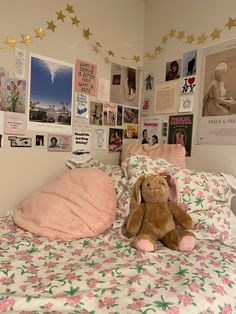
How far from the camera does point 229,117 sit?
1.50m

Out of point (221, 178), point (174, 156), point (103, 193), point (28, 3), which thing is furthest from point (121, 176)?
point (28, 3)

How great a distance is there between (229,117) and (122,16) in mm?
1032

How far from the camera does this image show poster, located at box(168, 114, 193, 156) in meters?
1.70

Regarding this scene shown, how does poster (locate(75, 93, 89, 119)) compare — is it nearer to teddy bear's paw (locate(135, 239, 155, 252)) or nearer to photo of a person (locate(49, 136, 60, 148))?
photo of a person (locate(49, 136, 60, 148))

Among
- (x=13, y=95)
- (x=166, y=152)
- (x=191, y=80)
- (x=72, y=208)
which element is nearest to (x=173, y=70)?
(x=191, y=80)

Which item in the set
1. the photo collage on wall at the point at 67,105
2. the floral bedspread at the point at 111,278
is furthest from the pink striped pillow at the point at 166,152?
the floral bedspread at the point at 111,278

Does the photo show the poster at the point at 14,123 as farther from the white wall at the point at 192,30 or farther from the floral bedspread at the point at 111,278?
the white wall at the point at 192,30

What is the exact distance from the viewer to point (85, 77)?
173 cm

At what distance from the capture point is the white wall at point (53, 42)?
57.6 inches

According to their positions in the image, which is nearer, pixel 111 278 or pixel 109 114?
pixel 111 278

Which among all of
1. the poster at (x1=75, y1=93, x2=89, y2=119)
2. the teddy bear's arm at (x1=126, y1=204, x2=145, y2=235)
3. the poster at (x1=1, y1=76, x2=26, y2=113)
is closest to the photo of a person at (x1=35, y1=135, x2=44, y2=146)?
the poster at (x1=1, y1=76, x2=26, y2=113)

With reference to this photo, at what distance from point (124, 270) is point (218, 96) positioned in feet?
3.74

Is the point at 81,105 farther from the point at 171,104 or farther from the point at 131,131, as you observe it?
the point at 171,104

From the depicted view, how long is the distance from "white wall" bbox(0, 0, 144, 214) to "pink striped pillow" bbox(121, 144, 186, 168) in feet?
0.77
